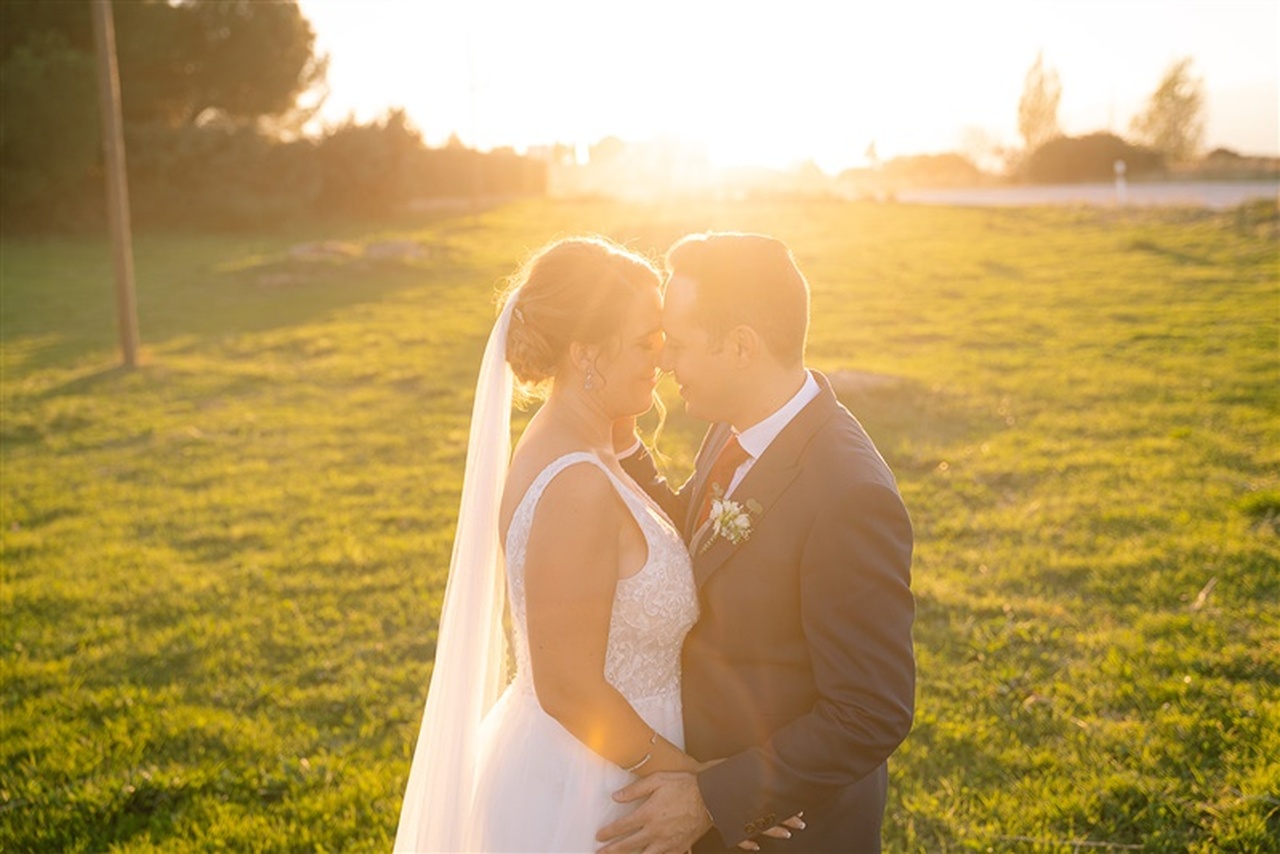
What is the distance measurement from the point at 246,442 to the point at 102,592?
188 inches

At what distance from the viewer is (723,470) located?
3199mm

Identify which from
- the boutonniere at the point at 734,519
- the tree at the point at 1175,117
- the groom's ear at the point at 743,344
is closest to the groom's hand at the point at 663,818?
the boutonniere at the point at 734,519

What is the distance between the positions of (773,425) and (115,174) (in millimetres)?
16899

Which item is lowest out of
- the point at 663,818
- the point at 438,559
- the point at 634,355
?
the point at 438,559

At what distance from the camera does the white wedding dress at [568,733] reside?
3.04m

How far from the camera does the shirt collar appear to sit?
2.98 metres

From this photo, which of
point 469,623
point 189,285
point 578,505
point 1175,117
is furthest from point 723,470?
point 1175,117

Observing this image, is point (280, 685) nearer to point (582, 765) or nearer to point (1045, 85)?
point (582, 765)

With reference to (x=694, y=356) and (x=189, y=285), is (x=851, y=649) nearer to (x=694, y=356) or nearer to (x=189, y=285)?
(x=694, y=356)

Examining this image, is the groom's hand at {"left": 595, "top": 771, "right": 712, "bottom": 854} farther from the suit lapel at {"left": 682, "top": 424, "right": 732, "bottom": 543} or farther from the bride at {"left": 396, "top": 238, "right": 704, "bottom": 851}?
the suit lapel at {"left": 682, "top": 424, "right": 732, "bottom": 543}

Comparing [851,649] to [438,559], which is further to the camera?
[438,559]

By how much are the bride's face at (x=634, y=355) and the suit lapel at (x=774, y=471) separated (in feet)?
1.57

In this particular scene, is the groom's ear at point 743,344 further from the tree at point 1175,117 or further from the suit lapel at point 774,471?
the tree at point 1175,117

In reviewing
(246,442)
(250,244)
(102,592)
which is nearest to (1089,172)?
(250,244)
